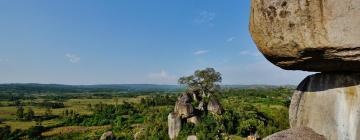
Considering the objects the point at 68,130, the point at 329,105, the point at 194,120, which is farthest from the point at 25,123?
the point at 329,105

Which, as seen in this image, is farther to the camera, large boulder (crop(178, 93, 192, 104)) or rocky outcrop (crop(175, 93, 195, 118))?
large boulder (crop(178, 93, 192, 104))

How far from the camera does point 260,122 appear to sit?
46.7 meters

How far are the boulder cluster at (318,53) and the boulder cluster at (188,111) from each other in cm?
3673

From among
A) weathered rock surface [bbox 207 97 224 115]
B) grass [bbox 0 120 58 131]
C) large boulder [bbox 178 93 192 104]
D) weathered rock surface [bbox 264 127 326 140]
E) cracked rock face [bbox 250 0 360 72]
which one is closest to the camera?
cracked rock face [bbox 250 0 360 72]

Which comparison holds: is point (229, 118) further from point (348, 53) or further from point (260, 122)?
point (348, 53)

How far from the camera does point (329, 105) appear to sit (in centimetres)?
694

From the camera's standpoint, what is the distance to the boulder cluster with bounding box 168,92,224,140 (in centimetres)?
4403

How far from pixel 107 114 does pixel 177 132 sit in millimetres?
45365

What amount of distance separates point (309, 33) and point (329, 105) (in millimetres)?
2089

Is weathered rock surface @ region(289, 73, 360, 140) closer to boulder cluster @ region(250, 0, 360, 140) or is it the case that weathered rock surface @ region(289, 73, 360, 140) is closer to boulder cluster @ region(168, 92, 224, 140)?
boulder cluster @ region(250, 0, 360, 140)

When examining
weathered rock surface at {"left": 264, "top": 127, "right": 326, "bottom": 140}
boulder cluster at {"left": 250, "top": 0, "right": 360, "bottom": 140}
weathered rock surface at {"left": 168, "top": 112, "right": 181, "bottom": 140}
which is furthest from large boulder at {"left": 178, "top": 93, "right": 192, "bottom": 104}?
weathered rock surface at {"left": 264, "top": 127, "right": 326, "bottom": 140}

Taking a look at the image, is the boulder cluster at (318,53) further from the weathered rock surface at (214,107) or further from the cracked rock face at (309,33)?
the weathered rock surface at (214,107)

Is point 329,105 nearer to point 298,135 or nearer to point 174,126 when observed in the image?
point 298,135

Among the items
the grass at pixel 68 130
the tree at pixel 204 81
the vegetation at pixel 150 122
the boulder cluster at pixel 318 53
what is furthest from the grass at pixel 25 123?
the boulder cluster at pixel 318 53
